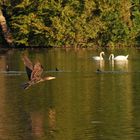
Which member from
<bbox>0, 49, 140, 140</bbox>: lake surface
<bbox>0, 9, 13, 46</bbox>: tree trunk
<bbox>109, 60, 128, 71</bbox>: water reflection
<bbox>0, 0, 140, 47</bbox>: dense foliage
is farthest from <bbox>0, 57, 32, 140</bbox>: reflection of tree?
<bbox>0, 9, 13, 46</bbox>: tree trunk

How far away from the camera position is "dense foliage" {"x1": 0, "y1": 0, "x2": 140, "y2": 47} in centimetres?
5088

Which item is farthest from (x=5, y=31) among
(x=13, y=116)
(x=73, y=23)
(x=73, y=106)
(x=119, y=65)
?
(x=13, y=116)

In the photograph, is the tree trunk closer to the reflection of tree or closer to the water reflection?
the water reflection

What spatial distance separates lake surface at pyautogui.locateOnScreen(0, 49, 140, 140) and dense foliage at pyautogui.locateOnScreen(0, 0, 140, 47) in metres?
20.0

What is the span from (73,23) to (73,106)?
32523 mm

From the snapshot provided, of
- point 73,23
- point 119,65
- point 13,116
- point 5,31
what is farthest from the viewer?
point 5,31

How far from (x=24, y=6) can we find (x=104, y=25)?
5.46 meters

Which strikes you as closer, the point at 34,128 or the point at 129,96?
the point at 34,128

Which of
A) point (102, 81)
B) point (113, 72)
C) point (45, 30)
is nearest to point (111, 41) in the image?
point (45, 30)

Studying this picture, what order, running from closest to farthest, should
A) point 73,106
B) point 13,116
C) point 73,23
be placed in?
point 13,116
point 73,106
point 73,23

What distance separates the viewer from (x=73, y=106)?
61.6 ft

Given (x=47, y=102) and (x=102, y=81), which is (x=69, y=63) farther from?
(x=47, y=102)

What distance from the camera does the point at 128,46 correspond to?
A: 52062 mm

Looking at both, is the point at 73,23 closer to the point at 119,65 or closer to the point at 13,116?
the point at 119,65
